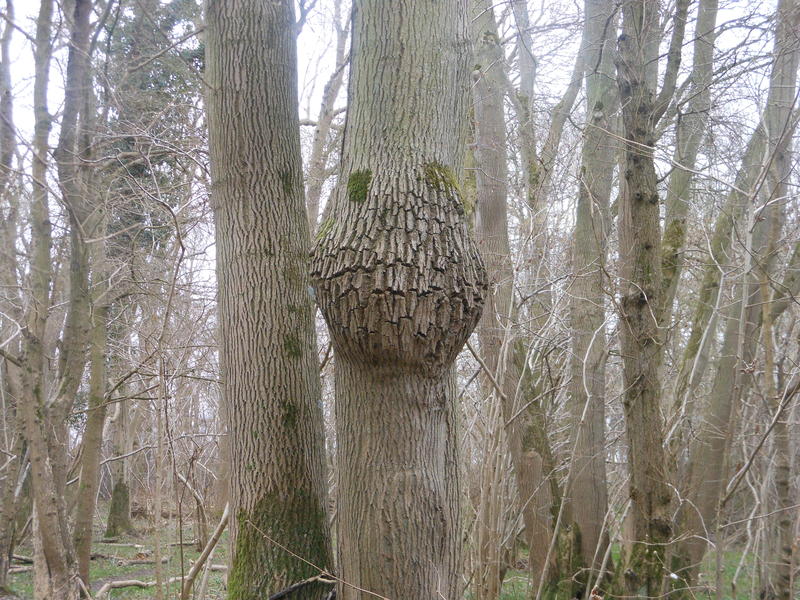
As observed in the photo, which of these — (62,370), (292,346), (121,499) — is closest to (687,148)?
(292,346)

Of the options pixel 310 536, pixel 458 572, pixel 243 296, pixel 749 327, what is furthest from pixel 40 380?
pixel 749 327

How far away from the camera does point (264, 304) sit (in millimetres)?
3562

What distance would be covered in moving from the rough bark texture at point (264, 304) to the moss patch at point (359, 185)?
1.32 metres

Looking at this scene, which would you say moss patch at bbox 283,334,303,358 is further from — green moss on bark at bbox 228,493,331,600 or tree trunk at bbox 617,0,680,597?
tree trunk at bbox 617,0,680,597

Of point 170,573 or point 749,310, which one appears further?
point 170,573

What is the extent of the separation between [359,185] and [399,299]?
1.67 ft

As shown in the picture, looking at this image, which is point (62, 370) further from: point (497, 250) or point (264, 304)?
point (497, 250)

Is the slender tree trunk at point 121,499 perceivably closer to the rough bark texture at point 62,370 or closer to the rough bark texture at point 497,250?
the rough bark texture at point 62,370

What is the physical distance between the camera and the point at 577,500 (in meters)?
6.56

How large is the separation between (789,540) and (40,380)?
614 cm

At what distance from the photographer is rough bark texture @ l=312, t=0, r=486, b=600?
2191 millimetres

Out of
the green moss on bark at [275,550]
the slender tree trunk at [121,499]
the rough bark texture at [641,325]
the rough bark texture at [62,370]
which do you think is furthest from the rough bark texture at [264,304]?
the slender tree trunk at [121,499]

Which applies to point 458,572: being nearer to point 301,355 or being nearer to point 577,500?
point 301,355

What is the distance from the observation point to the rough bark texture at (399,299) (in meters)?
2.19
